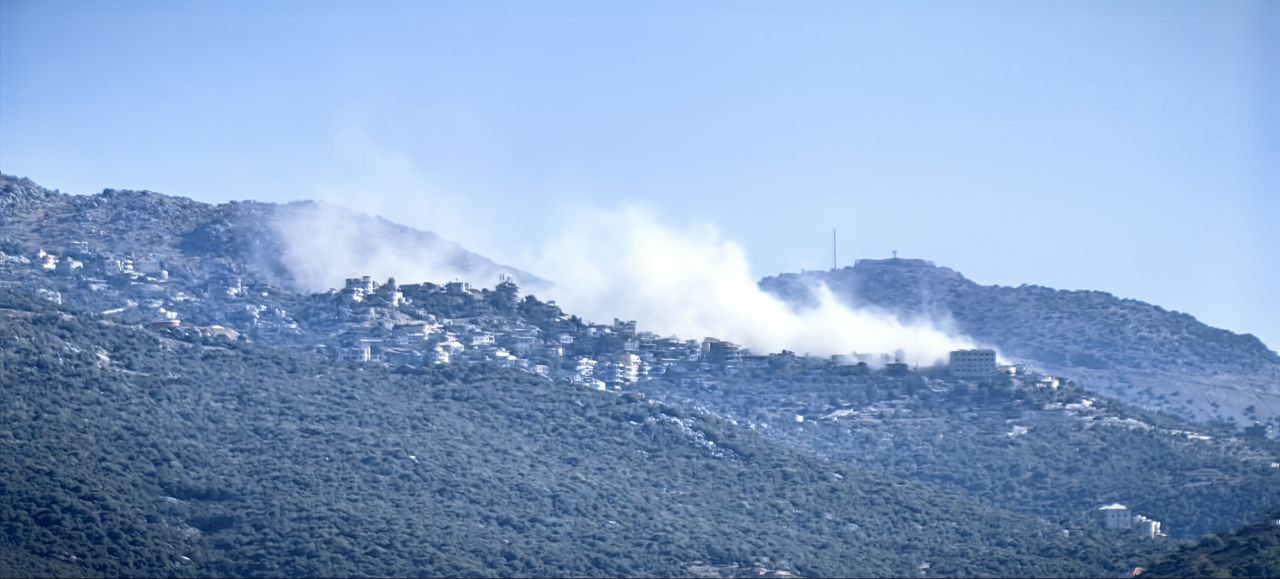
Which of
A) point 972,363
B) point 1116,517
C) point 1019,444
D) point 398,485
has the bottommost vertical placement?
point 398,485

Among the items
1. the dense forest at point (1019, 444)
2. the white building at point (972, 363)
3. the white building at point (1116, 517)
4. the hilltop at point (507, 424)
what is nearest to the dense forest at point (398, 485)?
the hilltop at point (507, 424)

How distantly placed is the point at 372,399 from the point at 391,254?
50085mm

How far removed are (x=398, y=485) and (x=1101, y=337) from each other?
75.9 metres

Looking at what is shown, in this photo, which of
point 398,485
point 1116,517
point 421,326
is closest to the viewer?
point 398,485

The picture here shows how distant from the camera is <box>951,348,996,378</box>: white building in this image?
134875 mm

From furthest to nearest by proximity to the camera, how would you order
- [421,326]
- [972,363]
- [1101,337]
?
[1101,337], [972,363], [421,326]

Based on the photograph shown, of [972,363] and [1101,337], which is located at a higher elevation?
[1101,337]

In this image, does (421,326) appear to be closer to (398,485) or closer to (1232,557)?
(398,485)

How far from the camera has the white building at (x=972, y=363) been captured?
135m

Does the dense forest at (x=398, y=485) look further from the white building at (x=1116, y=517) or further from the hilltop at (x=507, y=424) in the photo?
the white building at (x=1116, y=517)

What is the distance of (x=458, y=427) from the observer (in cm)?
10800

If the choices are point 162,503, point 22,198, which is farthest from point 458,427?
point 22,198

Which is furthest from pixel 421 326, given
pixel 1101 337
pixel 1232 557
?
pixel 1232 557

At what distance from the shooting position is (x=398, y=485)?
97438mm
